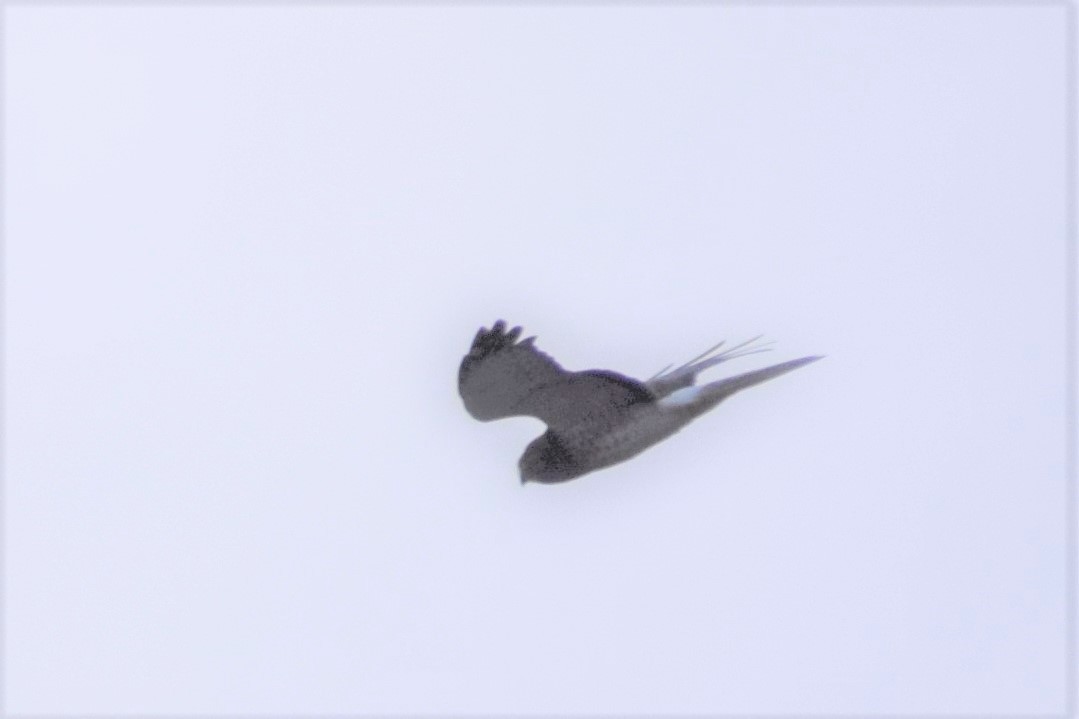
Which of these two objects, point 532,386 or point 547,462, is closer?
point 532,386

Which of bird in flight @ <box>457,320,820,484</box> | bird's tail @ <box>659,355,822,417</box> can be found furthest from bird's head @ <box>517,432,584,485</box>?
bird's tail @ <box>659,355,822,417</box>

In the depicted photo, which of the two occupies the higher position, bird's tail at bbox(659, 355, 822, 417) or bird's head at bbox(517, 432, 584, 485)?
bird's tail at bbox(659, 355, 822, 417)

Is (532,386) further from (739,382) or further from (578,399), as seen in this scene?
(739,382)

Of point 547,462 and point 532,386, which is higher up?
point 532,386

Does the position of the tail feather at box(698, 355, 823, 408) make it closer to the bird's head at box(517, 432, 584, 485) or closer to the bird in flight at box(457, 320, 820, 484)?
the bird in flight at box(457, 320, 820, 484)

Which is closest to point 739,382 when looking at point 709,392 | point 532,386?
point 709,392

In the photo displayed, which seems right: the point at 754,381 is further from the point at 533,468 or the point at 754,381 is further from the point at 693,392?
the point at 533,468
